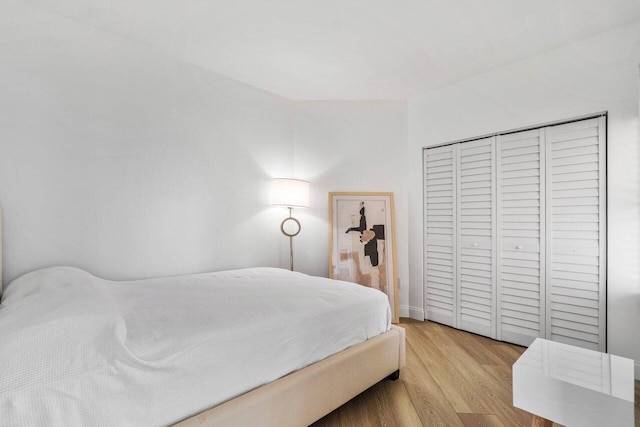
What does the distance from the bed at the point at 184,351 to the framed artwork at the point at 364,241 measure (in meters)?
1.29

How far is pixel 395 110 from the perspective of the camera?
3566 millimetres

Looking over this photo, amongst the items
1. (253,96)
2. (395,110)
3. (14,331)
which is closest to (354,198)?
(395,110)

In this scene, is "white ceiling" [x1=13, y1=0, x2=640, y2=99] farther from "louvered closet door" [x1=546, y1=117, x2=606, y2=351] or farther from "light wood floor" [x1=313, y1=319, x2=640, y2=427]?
"light wood floor" [x1=313, y1=319, x2=640, y2=427]

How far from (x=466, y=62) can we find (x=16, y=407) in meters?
3.36

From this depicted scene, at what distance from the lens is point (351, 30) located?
2.25 metres

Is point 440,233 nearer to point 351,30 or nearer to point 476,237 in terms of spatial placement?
point 476,237

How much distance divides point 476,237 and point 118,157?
3.13 metres

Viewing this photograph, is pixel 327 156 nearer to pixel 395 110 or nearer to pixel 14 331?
pixel 395 110

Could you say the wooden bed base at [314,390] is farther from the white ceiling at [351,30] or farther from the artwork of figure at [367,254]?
the white ceiling at [351,30]

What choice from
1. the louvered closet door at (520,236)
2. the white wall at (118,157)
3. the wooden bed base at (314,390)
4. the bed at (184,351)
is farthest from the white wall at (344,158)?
the wooden bed base at (314,390)

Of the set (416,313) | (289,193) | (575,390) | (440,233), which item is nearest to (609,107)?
(440,233)

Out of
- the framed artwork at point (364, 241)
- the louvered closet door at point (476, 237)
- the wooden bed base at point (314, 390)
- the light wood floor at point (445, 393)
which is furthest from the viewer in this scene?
the framed artwork at point (364, 241)

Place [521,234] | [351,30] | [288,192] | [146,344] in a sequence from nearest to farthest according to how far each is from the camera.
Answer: [146,344]
[351,30]
[521,234]
[288,192]

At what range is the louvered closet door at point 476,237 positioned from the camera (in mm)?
2934
